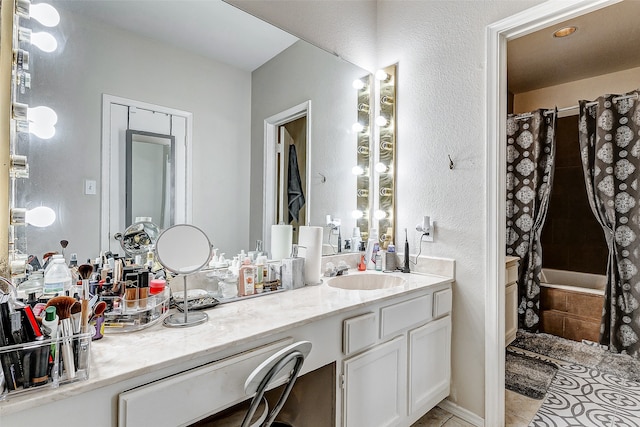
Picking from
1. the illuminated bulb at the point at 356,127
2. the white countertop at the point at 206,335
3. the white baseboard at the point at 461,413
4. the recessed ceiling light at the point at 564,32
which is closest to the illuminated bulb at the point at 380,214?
the illuminated bulb at the point at 356,127

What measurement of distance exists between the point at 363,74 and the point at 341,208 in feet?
3.01

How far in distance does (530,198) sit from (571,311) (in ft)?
3.46

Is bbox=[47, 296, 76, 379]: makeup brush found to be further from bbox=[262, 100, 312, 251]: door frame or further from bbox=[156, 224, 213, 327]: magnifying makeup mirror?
bbox=[262, 100, 312, 251]: door frame

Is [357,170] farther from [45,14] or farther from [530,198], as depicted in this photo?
[530,198]

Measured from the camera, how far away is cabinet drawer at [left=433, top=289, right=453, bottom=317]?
1740mm

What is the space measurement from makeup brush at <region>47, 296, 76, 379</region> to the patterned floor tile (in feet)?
7.00

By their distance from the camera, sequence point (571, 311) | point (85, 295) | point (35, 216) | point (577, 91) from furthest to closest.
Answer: point (577, 91), point (571, 311), point (35, 216), point (85, 295)

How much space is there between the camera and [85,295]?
97 cm

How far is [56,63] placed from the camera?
45.0 inches

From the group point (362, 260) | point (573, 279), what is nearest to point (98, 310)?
point (362, 260)

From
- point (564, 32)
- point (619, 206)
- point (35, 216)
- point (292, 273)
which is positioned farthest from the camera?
point (619, 206)

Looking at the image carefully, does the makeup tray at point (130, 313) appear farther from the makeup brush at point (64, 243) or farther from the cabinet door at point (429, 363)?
the cabinet door at point (429, 363)

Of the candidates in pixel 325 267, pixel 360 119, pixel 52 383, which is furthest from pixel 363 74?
pixel 52 383

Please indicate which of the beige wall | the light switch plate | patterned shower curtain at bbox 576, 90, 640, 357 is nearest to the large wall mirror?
the light switch plate
